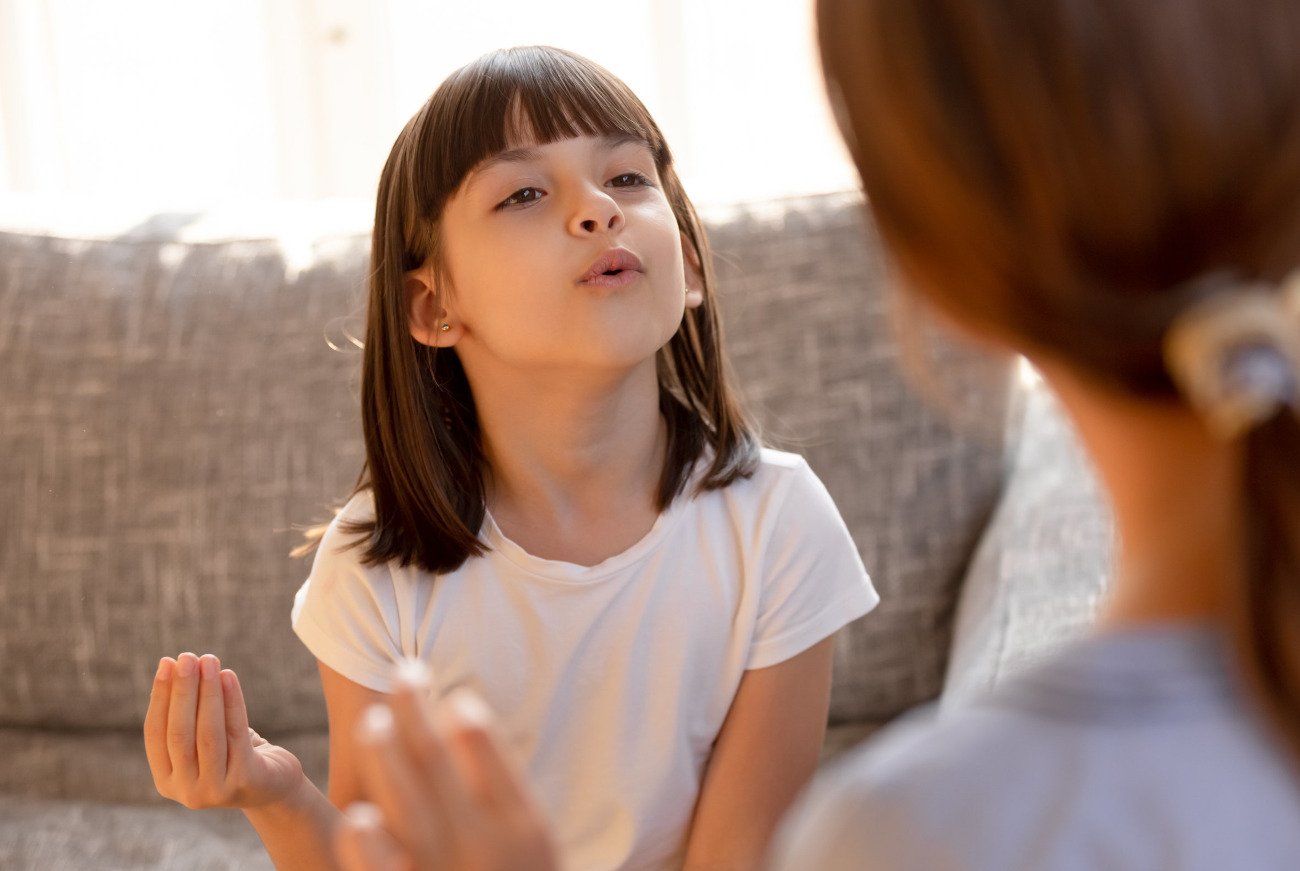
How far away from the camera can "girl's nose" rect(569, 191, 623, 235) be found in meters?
1.24

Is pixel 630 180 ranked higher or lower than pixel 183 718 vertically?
higher

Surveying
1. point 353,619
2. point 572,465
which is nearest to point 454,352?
point 572,465

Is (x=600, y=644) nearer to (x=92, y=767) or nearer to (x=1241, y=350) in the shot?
(x=92, y=767)

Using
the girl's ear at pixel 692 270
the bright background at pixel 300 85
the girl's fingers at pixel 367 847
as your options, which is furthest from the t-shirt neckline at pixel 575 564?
the bright background at pixel 300 85

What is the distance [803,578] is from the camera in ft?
4.43

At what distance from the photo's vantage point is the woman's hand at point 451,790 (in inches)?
24.7

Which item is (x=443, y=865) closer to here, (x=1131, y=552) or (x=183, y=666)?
(x=1131, y=552)

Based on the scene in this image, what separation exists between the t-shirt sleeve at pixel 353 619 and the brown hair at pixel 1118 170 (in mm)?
826

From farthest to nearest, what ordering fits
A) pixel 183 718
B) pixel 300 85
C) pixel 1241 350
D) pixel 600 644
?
pixel 300 85
pixel 600 644
pixel 183 718
pixel 1241 350

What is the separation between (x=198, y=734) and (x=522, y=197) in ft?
1.70

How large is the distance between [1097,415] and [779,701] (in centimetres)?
74

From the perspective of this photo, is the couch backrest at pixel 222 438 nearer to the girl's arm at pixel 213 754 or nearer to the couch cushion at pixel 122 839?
the couch cushion at pixel 122 839

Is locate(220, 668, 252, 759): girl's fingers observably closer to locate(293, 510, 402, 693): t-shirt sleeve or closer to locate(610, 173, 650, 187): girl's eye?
locate(293, 510, 402, 693): t-shirt sleeve

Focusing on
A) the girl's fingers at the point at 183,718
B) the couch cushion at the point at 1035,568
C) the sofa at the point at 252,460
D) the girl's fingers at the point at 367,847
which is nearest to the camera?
the girl's fingers at the point at 367,847
